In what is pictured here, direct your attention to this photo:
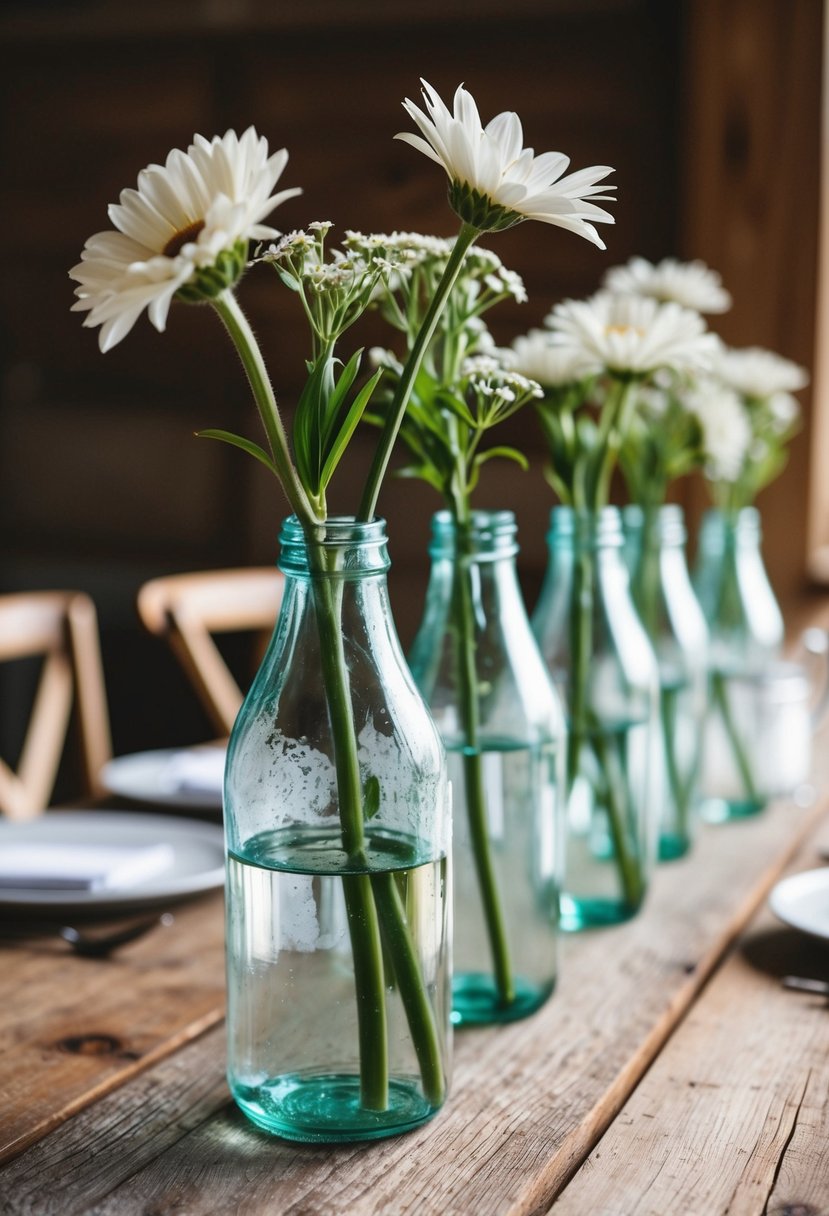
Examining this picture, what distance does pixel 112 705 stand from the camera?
3.41 m

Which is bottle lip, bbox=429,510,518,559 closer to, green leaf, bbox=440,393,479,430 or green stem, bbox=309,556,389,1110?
green leaf, bbox=440,393,479,430

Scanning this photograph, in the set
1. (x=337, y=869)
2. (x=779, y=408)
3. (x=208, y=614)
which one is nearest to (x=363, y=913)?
(x=337, y=869)

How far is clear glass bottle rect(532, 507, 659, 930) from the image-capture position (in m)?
1.02

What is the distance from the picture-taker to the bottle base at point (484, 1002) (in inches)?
33.4

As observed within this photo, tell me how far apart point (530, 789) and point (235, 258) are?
0.42 m

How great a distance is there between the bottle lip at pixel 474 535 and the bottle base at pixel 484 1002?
0.25m

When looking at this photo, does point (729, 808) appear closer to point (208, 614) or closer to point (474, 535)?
point (474, 535)

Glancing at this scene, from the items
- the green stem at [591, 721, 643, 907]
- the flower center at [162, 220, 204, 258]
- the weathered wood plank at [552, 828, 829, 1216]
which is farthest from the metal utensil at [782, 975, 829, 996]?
the flower center at [162, 220, 204, 258]

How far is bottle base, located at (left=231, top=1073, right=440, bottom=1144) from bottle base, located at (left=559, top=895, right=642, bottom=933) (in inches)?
13.4

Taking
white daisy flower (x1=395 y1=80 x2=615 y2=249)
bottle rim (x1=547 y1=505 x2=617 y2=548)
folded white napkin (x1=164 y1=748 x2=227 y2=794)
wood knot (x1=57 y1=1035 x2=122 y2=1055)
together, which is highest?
white daisy flower (x1=395 y1=80 x2=615 y2=249)

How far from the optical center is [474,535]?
0.84m

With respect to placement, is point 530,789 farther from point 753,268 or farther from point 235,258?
point 753,268

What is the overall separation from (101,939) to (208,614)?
108 cm

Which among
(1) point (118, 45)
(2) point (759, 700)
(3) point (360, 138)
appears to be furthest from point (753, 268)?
(1) point (118, 45)
